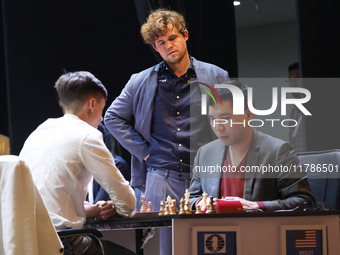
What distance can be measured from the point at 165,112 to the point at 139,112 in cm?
20

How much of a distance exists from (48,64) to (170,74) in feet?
5.07

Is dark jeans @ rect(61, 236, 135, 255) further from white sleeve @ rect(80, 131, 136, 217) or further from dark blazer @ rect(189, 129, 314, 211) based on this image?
dark blazer @ rect(189, 129, 314, 211)

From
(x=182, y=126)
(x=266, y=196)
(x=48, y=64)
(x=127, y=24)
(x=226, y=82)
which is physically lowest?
(x=266, y=196)

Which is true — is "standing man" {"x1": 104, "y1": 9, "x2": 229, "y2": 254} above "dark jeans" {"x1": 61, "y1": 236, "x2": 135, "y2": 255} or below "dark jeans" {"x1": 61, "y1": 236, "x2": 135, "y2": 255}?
above

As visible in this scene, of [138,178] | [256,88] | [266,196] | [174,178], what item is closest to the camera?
[266,196]

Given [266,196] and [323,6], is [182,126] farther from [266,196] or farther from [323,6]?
[323,6]

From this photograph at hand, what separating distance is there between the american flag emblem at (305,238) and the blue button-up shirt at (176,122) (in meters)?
1.53

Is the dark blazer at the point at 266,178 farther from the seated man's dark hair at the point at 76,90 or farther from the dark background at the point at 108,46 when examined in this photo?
the dark background at the point at 108,46

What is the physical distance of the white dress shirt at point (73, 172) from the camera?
114 inches

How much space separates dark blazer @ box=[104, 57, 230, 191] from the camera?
14.1 feet

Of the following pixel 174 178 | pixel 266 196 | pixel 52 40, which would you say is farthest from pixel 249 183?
pixel 52 40

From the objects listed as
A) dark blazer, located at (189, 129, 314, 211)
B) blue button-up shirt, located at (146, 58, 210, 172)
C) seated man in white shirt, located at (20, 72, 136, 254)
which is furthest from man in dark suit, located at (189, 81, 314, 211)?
seated man in white shirt, located at (20, 72, 136, 254)

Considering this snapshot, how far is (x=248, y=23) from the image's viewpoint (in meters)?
5.44

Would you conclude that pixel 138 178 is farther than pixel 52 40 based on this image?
No
